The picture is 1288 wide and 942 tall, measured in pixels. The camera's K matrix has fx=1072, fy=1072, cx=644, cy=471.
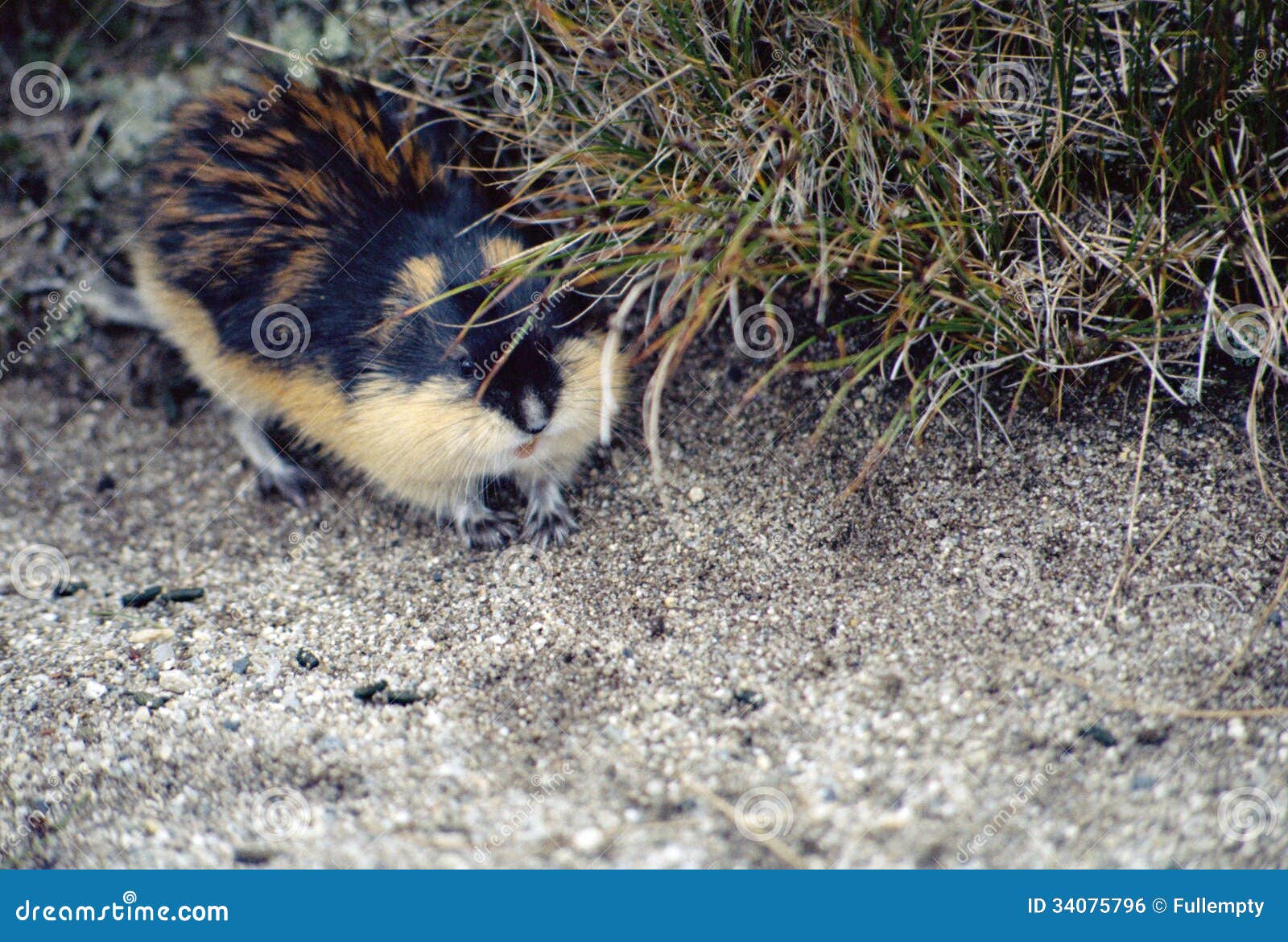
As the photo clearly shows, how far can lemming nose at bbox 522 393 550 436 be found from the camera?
12.3ft

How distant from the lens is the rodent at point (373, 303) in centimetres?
387

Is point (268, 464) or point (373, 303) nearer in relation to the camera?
point (373, 303)

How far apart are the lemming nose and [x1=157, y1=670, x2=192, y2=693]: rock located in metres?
1.52

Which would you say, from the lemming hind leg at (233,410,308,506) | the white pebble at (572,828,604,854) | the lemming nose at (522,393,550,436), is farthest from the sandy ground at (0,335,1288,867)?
the lemming nose at (522,393,550,436)

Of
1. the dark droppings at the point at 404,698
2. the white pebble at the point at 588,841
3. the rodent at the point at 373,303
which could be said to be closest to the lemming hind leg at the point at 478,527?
the rodent at the point at 373,303

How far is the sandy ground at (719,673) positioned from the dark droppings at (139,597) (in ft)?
0.18

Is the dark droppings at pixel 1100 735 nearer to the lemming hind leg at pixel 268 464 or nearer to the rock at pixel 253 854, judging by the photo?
the rock at pixel 253 854

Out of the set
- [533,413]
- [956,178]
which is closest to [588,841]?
[533,413]

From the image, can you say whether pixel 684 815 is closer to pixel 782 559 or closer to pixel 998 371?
pixel 782 559

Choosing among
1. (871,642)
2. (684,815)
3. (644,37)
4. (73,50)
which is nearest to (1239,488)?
(871,642)

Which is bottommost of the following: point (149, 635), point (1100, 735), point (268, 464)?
point (1100, 735)

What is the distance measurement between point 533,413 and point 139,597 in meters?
1.89

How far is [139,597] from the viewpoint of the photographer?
4336 mm

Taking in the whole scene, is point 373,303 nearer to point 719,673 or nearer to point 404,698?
point 404,698
